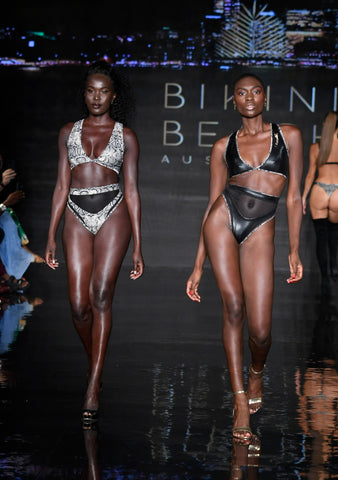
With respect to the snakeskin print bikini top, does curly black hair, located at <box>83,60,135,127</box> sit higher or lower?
higher

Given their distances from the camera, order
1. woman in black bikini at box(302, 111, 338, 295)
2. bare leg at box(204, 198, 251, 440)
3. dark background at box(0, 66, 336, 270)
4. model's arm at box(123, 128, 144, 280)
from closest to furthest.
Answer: bare leg at box(204, 198, 251, 440) < model's arm at box(123, 128, 144, 280) < woman in black bikini at box(302, 111, 338, 295) < dark background at box(0, 66, 336, 270)

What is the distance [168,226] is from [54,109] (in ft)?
6.70

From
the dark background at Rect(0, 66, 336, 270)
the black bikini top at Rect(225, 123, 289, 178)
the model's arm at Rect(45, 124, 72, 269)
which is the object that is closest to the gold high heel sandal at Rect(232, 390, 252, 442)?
the black bikini top at Rect(225, 123, 289, 178)

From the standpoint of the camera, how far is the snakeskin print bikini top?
374 centimetres

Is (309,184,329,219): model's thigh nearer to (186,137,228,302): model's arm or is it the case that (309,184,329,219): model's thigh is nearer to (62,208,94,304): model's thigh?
(186,137,228,302): model's arm

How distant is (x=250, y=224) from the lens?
135 inches

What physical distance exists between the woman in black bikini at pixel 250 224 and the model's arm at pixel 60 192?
0.64 metres

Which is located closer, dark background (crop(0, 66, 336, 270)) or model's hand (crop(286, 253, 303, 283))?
model's hand (crop(286, 253, 303, 283))

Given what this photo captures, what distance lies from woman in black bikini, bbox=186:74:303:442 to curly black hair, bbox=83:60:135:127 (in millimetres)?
579

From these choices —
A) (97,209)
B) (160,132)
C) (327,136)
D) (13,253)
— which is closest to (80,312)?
(97,209)

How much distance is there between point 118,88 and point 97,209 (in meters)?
0.59

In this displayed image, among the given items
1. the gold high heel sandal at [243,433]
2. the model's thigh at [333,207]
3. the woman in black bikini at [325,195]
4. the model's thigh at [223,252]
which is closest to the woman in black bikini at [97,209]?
the model's thigh at [223,252]

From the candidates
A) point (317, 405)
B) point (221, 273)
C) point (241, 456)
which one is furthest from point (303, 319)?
point (241, 456)

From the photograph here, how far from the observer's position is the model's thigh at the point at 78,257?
A: 361cm
